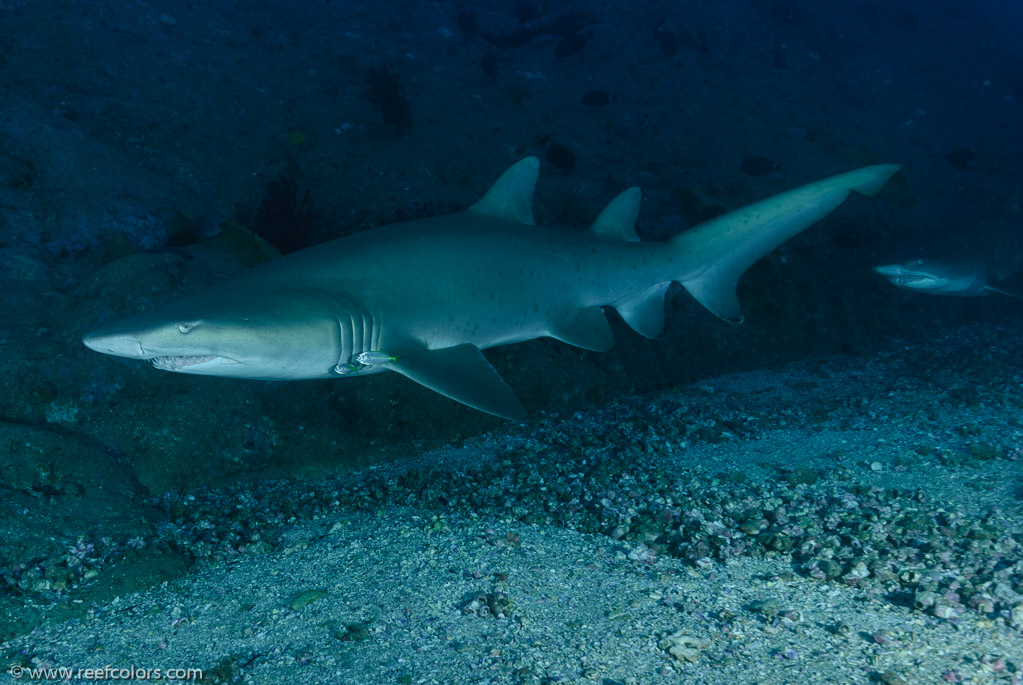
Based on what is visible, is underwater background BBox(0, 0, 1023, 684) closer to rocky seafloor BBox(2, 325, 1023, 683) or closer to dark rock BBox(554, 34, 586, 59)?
rocky seafloor BBox(2, 325, 1023, 683)

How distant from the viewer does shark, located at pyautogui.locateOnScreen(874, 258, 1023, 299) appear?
704 cm

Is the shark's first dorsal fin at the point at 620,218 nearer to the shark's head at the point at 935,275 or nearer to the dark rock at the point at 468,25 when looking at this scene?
the shark's head at the point at 935,275

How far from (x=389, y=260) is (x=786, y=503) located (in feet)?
9.11

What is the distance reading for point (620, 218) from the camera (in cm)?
503

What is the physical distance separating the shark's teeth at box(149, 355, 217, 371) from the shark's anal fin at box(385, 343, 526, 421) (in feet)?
3.28

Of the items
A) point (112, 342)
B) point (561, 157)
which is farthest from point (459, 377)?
point (561, 157)

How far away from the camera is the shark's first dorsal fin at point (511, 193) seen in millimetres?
4547

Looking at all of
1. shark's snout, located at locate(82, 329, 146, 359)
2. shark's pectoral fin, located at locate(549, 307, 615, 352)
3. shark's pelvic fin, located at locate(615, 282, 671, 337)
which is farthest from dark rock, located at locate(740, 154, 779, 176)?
shark's snout, located at locate(82, 329, 146, 359)

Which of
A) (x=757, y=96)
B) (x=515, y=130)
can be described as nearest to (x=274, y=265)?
(x=515, y=130)

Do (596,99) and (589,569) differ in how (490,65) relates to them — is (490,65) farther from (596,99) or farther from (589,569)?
(589,569)

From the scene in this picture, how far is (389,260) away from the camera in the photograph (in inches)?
150

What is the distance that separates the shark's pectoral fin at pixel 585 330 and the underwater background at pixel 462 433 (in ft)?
2.44

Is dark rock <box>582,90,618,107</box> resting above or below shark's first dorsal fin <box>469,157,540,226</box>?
above

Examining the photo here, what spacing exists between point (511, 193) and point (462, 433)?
2.10 metres
